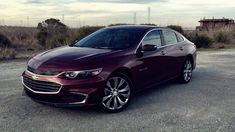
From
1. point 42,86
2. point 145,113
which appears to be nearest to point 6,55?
point 42,86

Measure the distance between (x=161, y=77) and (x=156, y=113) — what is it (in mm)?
1650

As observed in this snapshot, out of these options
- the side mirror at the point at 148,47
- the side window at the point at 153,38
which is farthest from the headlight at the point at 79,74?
the side window at the point at 153,38

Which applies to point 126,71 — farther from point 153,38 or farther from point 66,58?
point 153,38

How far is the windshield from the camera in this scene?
7239 millimetres

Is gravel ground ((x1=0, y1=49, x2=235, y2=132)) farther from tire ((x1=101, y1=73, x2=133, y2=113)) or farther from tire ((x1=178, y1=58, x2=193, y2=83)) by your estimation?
tire ((x1=178, y1=58, x2=193, y2=83))

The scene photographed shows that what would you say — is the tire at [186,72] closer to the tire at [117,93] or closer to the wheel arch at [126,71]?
the wheel arch at [126,71]

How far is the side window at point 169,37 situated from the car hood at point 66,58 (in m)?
2.06

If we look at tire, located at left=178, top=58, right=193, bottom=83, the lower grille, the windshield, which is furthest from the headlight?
tire, located at left=178, top=58, right=193, bottom=83

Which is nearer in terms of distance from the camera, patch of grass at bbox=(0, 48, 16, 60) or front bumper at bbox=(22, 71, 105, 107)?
front bumper at bbox=(22, 71, 105, 107)

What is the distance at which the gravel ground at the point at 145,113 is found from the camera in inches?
225

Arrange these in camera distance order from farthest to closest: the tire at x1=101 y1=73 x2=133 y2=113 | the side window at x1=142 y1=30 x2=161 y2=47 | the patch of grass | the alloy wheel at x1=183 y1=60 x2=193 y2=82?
the patch of grass
the alloy wheel at x1=183 y1=60 x2=193 y2=82
the side window at x1=142 y1=30 x2=161 y2=47
the tire at x1=101 y1=73 x2=133 y2=113

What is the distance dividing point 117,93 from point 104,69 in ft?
1.96

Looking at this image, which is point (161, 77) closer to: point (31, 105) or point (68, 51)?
point (68, 51)

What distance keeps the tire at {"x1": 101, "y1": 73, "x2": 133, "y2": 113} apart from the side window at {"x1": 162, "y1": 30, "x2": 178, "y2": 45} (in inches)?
80.7
